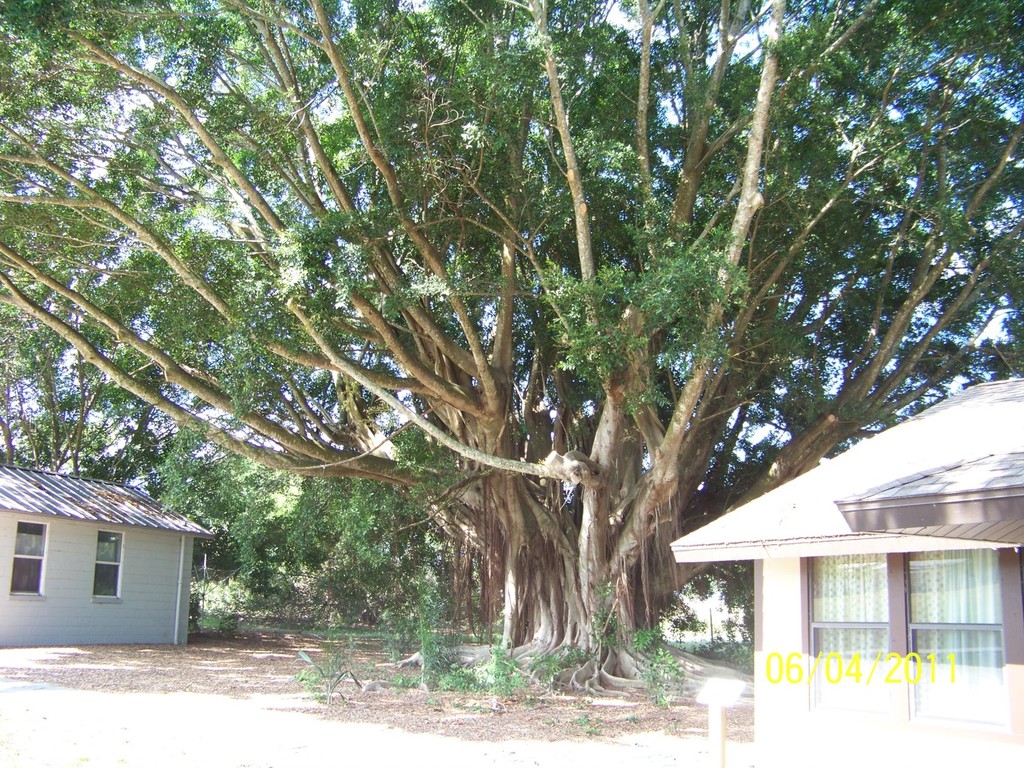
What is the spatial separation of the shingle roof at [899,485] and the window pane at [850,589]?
1.76ft

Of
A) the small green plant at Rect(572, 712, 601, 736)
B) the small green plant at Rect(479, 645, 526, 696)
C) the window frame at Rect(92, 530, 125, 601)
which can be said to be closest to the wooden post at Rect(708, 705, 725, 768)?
the small green plant at Rect(572, 712, 601, 736)

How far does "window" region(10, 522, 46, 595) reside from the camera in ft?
48.3

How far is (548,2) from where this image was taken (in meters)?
11.2

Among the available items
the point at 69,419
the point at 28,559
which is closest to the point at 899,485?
the point at 28,559

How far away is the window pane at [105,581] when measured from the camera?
1619cm

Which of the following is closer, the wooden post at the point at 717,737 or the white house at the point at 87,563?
the wooden post at the point at 717,737

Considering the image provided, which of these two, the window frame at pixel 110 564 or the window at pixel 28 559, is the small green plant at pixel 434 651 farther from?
the window at pixel 28 559

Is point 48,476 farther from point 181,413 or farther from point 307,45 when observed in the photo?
point 307,45

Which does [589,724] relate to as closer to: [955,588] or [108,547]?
[955,588]

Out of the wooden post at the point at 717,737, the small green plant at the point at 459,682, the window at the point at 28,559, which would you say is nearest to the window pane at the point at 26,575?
the window at the point at 28,559

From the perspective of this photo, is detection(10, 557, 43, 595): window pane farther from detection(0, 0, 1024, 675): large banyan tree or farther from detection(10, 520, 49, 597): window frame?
detection(0, 0, 1024, 675): large banyan tree

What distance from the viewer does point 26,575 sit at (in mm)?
14898

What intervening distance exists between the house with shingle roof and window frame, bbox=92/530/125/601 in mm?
12777

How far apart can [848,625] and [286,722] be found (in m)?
5.27
